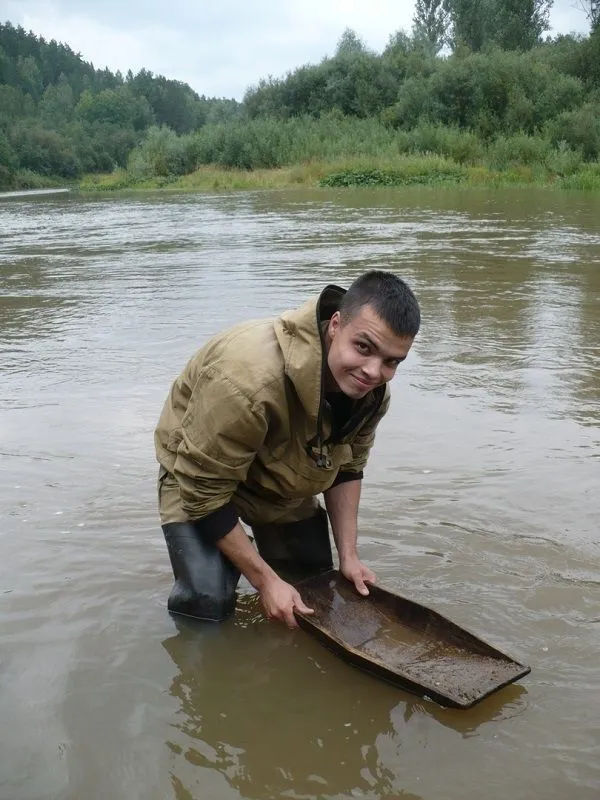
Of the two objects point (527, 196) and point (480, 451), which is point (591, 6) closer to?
point (527, 196)

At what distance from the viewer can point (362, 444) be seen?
3264mm

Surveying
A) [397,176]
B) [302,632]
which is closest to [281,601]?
[302,632]

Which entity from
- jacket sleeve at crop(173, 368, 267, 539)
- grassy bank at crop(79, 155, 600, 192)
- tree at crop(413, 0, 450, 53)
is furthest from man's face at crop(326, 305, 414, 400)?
tree at crop(413, 0, 450, 53)

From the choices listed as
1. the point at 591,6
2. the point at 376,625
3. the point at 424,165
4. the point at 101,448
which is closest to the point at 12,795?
the point at 376,625

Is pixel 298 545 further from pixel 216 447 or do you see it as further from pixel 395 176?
pixel 395 176

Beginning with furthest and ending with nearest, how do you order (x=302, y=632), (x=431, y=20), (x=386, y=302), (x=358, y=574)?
1. (x=431, y=20)
2. (x=358, y=574)
3. (x=302, y=632)
4. (x=386, y=302)

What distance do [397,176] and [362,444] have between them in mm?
28803

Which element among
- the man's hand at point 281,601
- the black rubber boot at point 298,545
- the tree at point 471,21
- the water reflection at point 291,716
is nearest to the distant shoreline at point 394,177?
the black rubber boot at point 298,545

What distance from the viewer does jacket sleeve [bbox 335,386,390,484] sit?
3.12 meters

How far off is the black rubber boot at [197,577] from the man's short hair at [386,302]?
3.37ft

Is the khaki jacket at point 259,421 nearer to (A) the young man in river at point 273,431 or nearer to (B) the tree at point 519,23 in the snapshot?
(A) the young man in river at point 273,431

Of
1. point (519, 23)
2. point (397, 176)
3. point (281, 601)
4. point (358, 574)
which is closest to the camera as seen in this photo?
point (281, 601)

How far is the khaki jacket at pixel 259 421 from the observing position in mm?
2715

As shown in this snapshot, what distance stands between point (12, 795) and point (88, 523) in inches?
70.1
